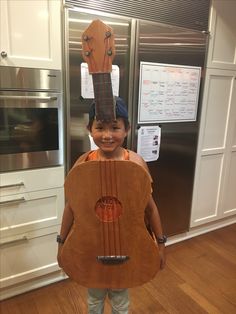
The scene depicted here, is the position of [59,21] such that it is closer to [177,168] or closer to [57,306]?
[177,168]

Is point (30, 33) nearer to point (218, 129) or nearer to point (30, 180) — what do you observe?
point (30, 180)

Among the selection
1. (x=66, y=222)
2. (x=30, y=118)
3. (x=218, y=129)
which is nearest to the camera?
(x=66, y=222)

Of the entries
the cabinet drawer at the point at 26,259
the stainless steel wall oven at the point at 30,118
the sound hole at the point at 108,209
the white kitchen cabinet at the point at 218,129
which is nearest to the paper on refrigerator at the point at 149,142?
the white kitchen cabinet at the point at 218,129

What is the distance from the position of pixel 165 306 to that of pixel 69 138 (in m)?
1.24

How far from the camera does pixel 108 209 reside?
0.97 m

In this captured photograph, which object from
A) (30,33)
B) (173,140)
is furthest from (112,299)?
(30,33)

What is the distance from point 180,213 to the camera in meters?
2.36

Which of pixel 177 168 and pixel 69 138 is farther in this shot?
pixel 177 168

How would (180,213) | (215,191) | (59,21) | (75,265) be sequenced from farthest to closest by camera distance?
(215,191), (180,213), (59,21), (75,265)

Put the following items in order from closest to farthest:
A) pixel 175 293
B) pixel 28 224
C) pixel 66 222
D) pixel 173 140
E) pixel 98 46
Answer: pixel 98 46 < pixel 66 222 < pixel 28 224 < pixel 175 293 < pixel 173 140

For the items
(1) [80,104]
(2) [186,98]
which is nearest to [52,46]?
Answer: (1) [80,104]

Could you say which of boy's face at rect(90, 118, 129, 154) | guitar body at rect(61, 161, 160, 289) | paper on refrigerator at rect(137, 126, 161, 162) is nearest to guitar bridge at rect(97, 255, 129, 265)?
guitar body at rect(61, 161, 160, 289)

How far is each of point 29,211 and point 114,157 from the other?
36.1 inches

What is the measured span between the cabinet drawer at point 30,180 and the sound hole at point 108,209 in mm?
801
